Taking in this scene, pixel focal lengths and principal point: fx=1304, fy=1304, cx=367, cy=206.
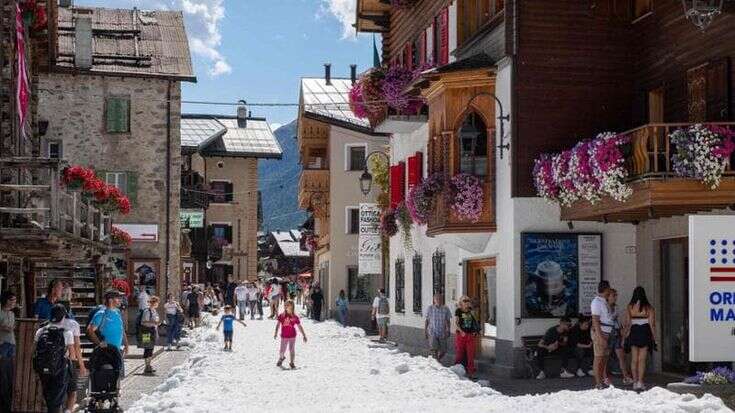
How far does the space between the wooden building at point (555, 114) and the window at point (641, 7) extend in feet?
0.16

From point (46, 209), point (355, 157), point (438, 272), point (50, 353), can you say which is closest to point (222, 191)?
point (355, 157)

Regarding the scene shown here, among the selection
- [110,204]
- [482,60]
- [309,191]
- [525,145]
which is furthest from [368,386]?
[309,191]

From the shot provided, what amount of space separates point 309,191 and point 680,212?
123 feet

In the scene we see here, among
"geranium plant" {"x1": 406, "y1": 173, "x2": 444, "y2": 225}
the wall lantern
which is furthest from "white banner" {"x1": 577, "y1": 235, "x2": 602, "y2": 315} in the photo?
the wall lantern

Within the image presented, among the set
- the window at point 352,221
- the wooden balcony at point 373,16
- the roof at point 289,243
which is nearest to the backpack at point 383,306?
the wooden balcony at point 373,16

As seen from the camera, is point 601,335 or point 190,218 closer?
point 601,335

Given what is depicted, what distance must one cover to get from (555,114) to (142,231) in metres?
23.5

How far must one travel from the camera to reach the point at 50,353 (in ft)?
49.6

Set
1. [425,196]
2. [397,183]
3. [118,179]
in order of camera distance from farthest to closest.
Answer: [118,179] → [397,183] → [425,196]

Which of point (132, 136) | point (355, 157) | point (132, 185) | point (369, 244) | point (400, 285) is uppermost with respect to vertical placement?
point (355, 157)

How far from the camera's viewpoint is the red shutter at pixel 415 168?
3184cm

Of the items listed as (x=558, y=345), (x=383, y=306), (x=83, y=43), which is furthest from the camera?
(x=83, y=43)

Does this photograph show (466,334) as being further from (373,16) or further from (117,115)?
(117,115)

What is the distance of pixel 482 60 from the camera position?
1015 inches
